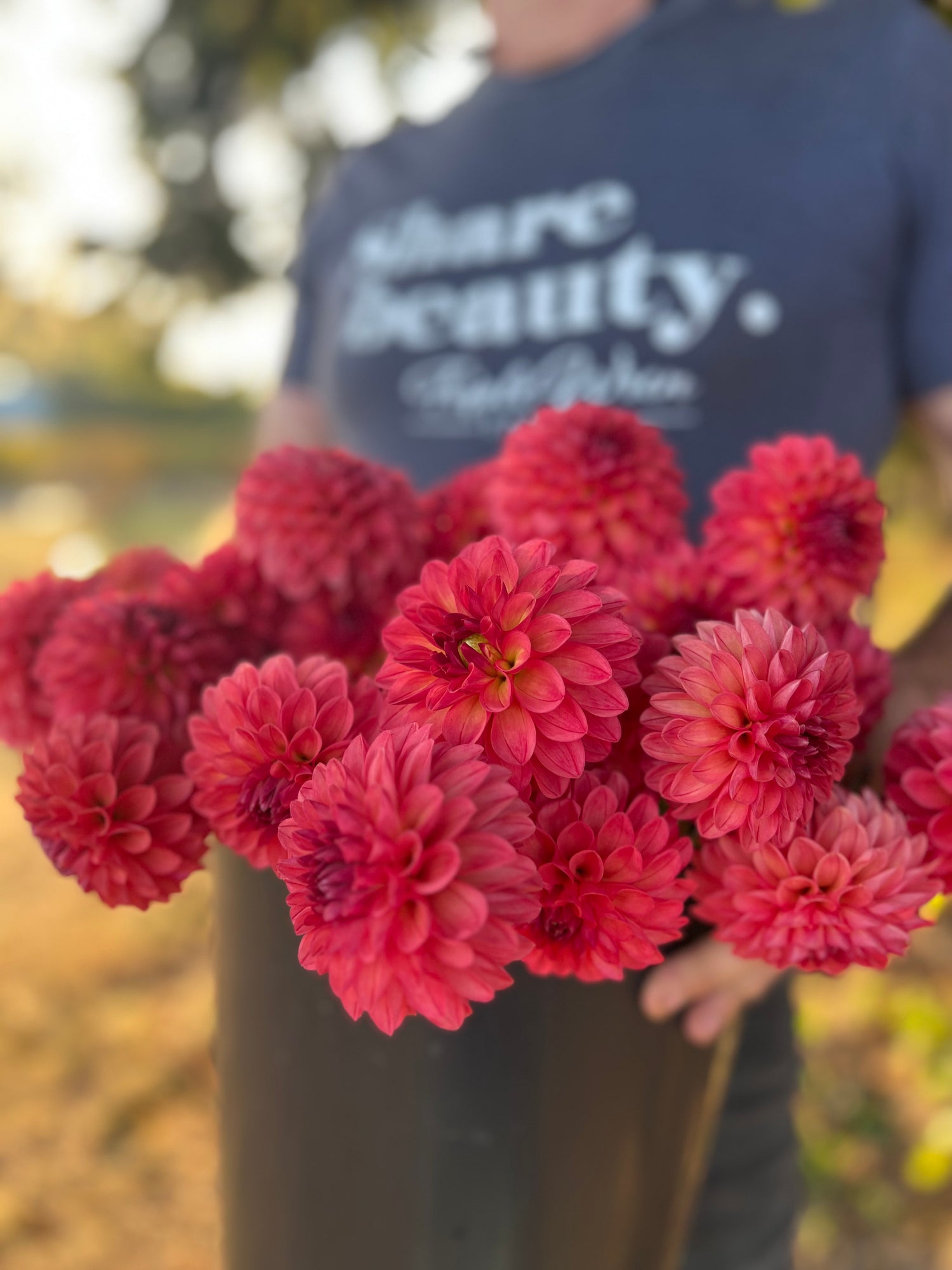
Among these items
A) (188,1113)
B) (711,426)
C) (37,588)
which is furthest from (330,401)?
(188,1113)

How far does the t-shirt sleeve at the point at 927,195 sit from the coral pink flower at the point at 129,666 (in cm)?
65

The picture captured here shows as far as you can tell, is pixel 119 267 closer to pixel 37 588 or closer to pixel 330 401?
pixel 330 401

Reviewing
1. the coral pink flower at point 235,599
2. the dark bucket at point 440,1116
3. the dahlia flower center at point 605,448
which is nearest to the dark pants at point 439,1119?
the dark bucket at point 440,1116

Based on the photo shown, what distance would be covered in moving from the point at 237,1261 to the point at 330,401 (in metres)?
0.83

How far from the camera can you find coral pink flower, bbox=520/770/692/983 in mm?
295

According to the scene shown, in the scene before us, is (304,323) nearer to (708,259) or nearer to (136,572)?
(708,259)

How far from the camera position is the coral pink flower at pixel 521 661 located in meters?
0.26

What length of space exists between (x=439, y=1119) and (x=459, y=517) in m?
0.26

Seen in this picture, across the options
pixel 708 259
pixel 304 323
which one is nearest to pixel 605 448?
pixel 708 259

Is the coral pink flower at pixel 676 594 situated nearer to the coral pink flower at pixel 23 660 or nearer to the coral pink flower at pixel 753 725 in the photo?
the coral pink flower at pixel 753 725

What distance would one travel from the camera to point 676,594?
15.1 inches

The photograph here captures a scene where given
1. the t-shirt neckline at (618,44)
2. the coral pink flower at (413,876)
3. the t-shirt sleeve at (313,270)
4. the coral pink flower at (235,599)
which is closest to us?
the coral pink flower at (413,876)

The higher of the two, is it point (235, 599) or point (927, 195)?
point (927, 195)

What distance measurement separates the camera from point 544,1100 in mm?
410
